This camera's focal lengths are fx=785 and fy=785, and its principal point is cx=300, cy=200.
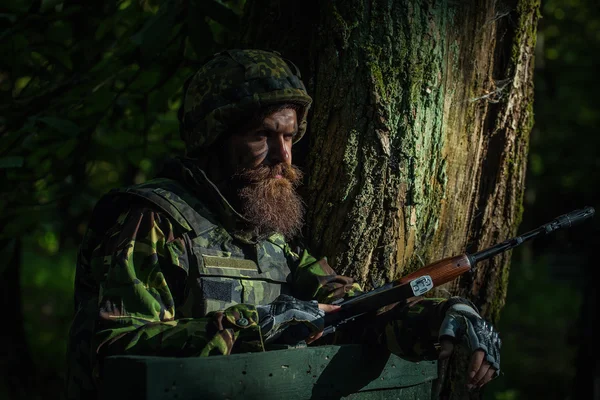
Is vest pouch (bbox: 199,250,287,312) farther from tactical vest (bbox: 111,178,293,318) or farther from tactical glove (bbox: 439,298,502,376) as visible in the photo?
tactical glove (bbox: 439,298,502,376)

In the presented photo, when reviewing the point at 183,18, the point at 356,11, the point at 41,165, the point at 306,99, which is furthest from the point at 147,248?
the point at 41,165

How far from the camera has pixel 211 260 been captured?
130 inches

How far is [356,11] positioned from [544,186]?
659 inches

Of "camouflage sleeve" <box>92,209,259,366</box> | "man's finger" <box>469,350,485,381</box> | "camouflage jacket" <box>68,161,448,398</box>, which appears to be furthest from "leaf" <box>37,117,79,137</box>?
"man's finger" <box>469,350,485,381</box>

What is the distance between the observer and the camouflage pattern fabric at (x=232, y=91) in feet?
11.5

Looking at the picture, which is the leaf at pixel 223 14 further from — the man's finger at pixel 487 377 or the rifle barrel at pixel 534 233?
the man's finger at pixel 487 377

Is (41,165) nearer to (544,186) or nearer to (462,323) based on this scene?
(462,323)

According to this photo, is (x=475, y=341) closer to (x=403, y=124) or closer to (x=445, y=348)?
(x=445, y=348)

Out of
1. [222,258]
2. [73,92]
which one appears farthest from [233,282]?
[73,92]

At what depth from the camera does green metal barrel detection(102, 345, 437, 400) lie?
2623 mm

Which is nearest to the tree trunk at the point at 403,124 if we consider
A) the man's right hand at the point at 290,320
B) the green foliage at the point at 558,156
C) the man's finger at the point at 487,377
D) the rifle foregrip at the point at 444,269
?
the rifle foregrip at the point at 444,269

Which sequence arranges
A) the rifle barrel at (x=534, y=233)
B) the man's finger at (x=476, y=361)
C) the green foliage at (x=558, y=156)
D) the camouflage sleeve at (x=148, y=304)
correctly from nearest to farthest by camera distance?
the camouflage sleeve at (x=148, y=304), the man's finger at (x=476, y=361), the rifle barrel at (x=534, y=233), the green foliage at (x=558, y=156)

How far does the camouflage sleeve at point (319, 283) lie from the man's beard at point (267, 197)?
Answer: 0.20m

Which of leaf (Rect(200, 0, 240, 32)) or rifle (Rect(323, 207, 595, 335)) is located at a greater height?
leaf (Rect(200, 0, 240, 32))
